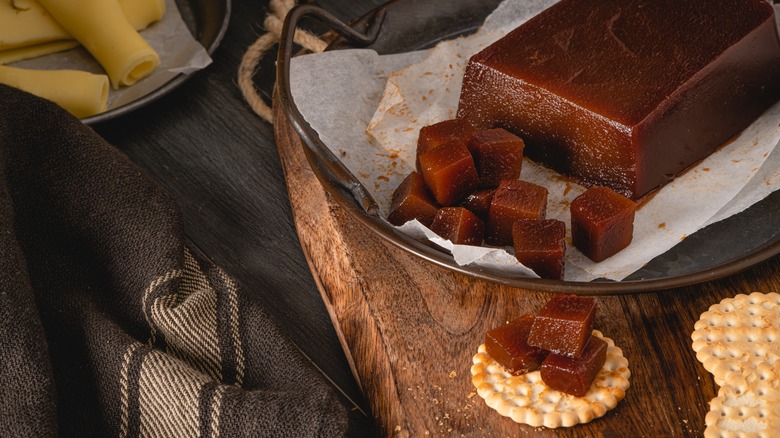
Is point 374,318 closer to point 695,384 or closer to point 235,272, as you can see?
point 235,272

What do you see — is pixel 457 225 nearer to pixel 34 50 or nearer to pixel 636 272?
pixel 636 272

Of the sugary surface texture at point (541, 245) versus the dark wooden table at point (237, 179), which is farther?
the dark wooden table at point (237, 179)

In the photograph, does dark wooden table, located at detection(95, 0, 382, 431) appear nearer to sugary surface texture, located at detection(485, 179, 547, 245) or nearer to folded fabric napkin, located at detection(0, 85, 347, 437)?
folded fabric napkin, located at detection(0, 85, 347, 437)

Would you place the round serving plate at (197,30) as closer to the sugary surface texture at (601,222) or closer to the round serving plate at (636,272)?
the round serving plate at (636,272)

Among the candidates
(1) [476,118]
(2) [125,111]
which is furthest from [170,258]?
(1) [476,118]

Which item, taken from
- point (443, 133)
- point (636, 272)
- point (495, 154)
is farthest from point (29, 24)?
point (636, 272)

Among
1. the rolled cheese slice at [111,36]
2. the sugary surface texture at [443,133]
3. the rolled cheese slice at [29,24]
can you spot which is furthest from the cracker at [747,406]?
the rolled cheese slice at [29,24]
